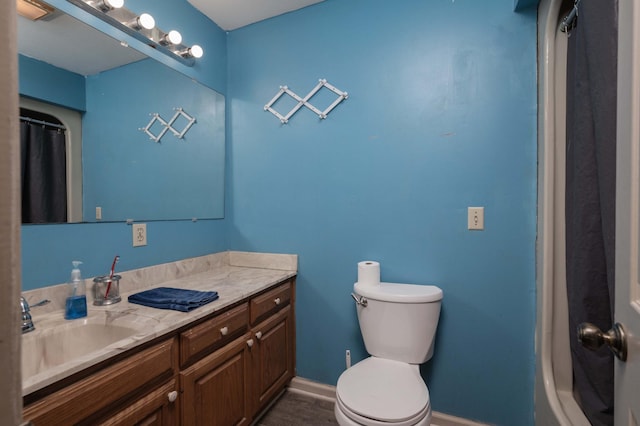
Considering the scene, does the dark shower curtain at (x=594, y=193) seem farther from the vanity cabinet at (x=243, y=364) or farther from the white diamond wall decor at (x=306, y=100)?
the vanity cabinet at (x=243, y=364)

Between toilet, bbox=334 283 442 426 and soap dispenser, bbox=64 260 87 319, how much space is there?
1.06 m

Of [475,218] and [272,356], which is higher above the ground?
[475,218]

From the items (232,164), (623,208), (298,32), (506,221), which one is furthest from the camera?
(232,164)

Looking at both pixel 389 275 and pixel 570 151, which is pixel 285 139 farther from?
pixel 570 151

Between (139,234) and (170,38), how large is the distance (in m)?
1.08

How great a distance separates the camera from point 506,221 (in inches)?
60.2

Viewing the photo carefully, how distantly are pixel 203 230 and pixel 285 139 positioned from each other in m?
0.80

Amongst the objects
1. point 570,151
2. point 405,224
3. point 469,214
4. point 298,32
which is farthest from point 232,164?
point 570,151

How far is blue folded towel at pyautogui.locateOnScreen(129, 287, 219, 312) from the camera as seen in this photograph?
1.23m

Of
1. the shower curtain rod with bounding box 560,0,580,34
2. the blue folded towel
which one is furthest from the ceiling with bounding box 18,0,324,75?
the shower curtain rod with bounding box 560,0,580,34

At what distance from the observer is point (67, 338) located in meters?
1.09

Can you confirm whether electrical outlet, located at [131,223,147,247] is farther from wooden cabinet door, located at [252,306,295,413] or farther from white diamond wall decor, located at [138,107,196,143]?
wooden cabinet door, located at [252,306,295,413]

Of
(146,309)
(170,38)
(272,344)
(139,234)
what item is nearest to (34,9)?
(170,38)

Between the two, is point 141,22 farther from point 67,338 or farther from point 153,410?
point 153,410
